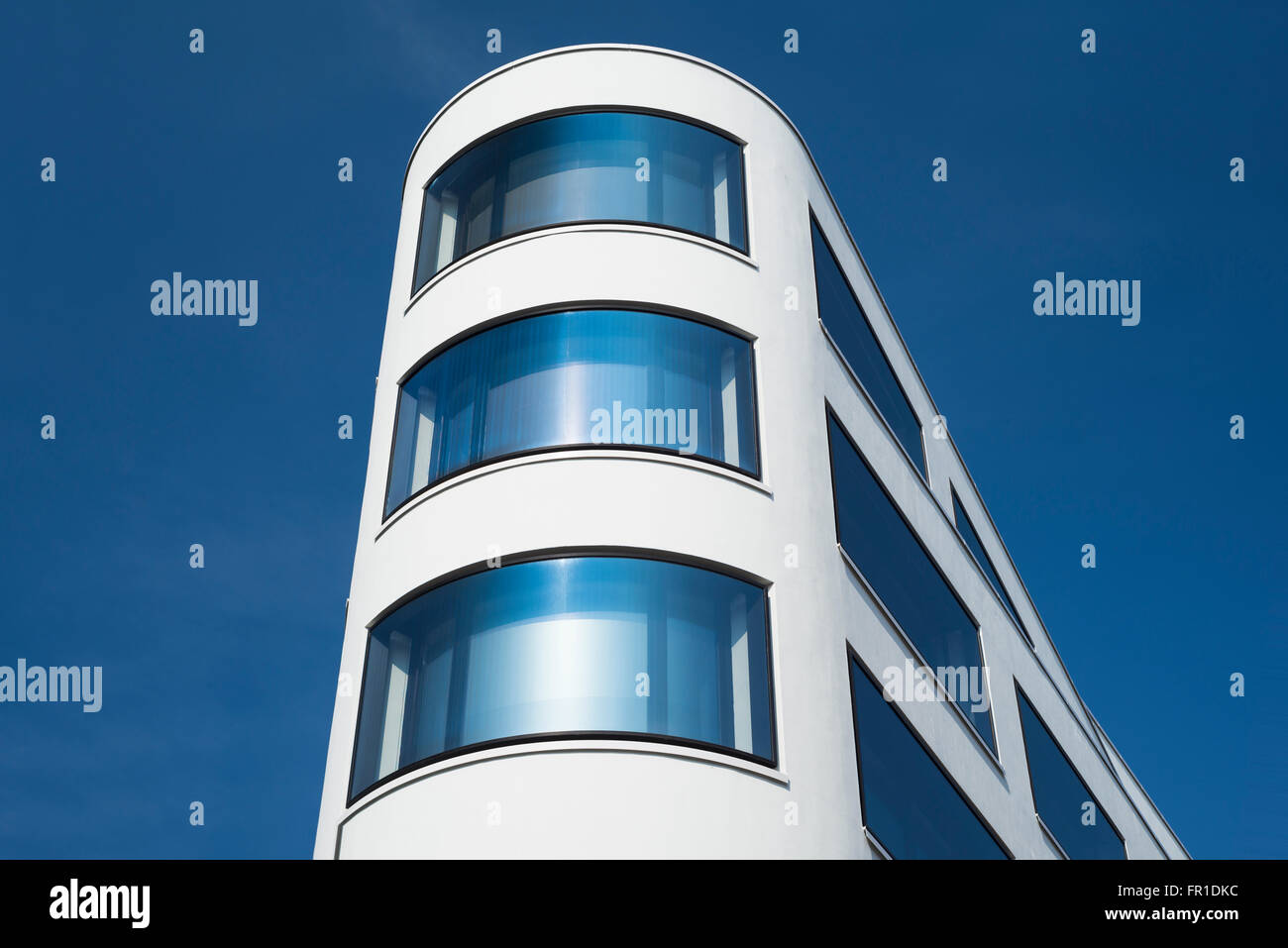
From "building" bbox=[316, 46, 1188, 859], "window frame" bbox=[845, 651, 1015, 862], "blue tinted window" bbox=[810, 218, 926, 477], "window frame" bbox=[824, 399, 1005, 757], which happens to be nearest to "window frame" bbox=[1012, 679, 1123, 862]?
"building" bbox=[316, 46, 1188, 859]

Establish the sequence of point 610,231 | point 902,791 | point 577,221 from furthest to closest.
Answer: point 577,221, point 610,231, point 902,791

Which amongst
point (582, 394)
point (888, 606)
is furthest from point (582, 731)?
point (888, 606)

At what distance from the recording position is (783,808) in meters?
15.0

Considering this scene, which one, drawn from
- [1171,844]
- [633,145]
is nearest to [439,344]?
[633,145]

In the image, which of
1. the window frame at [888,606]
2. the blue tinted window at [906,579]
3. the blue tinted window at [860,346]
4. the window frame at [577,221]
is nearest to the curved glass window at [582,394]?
the window frame at [577,221]

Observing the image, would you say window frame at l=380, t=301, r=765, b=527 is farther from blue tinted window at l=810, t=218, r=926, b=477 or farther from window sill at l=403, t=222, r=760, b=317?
blue tinted window at l=810, t=218, r=926, b=477

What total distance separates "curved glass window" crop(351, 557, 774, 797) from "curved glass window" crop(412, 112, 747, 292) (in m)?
5.87

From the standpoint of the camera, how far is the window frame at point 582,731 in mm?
14961

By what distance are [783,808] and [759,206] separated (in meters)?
9.57

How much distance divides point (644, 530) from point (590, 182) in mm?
6014

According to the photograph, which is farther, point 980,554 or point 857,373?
point 980,554

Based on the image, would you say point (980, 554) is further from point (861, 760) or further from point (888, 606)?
point (861, 760)

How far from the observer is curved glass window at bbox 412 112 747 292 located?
65.4 ft

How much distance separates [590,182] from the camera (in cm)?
2005
